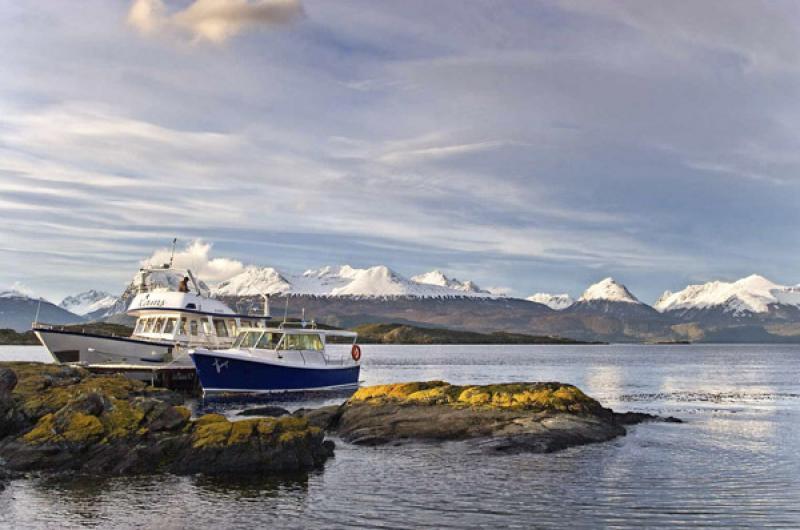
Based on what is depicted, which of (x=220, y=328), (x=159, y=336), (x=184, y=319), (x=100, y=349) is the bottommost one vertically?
(x=100, y=349)

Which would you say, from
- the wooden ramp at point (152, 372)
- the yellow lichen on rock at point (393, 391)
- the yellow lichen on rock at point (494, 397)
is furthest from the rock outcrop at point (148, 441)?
the wooden ramp at point (152, 372)

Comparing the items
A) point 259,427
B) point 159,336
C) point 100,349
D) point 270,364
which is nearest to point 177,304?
point 159,336

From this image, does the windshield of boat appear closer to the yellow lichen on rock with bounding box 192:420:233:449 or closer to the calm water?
the calm water

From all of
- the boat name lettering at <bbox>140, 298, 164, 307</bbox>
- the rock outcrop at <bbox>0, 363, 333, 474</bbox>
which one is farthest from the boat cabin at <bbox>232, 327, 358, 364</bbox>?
the rock outcrop at <bbox>0, 363, 333, 474</bbox>

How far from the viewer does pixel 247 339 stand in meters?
56.2

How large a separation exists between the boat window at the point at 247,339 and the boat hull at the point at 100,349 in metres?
6.80

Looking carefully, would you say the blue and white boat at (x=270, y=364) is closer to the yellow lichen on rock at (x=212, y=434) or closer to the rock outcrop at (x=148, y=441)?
the rock outcrop at (x=148, y=441)

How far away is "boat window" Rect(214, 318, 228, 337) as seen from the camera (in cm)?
6281

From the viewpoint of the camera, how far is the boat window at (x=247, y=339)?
5591 centimetres

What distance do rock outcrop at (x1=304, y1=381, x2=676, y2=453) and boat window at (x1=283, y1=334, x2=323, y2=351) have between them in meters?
16.6

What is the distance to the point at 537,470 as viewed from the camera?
27.5 m

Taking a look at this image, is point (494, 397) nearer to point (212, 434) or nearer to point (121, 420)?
point (212, 434)

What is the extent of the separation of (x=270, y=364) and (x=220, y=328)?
1023 centimetres

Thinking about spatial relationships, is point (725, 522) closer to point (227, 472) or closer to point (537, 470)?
point (537, 470)
